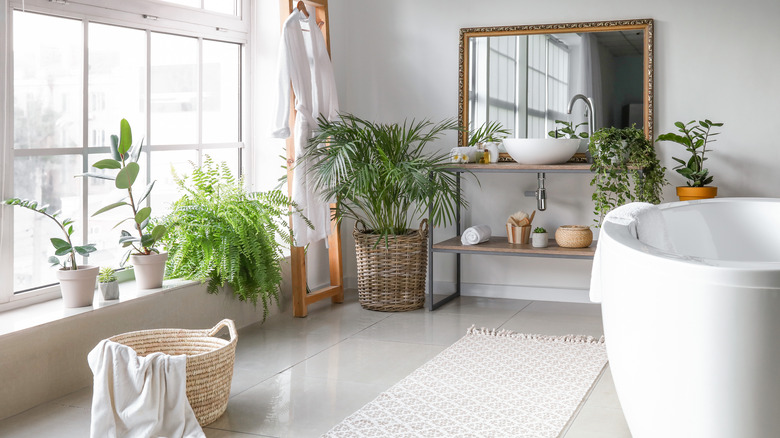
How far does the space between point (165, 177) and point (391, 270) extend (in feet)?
4.52

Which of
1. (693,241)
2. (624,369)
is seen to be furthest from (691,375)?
(693,241)

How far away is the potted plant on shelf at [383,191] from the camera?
14.5 feet

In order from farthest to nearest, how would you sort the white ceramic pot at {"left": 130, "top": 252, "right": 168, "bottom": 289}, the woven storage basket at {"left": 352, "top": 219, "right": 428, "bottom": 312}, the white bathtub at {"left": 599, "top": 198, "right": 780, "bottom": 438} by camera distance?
the woven storage basket at {"left": 352, "top": 219, "right": 428, "bottom": 312}, the white ceramic pot at {"left": 130, "top": 252, "right": 168, "bottom": 289}, the white bathtub at {"left": 599, "top": 198, "right": 780, "bottom": 438}

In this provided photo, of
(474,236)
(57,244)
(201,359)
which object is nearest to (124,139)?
(57,244)

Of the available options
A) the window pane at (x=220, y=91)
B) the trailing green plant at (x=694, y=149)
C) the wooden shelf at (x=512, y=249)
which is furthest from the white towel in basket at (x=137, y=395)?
the trailing green plant at (x=694, y=149)

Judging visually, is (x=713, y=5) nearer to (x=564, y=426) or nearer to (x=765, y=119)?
(x=765, y=119)

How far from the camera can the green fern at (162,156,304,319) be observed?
3918 millimetres

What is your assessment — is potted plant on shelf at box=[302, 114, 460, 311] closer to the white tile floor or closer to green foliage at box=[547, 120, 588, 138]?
the white tile floor

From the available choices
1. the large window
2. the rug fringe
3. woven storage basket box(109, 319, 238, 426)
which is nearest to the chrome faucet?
the rug fringe

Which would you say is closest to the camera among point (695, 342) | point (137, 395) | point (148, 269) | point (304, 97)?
Answer: point (695, 342)

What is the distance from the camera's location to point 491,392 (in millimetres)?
3178

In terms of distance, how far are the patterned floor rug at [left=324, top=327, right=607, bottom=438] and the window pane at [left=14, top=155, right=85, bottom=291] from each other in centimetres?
161

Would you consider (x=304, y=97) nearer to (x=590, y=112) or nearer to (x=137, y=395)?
(x=590, y=112)

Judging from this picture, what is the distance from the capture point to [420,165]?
14.7 ft
